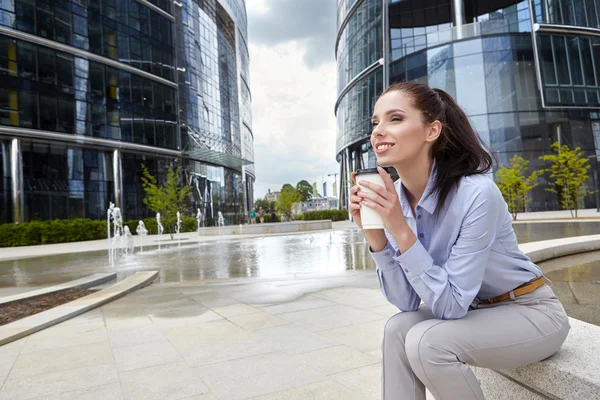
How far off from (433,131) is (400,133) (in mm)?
172

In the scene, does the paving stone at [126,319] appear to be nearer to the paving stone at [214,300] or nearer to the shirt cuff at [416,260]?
the paving stone at [214,300]

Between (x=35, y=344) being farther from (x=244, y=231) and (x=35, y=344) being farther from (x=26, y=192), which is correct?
(x=26, y=192)

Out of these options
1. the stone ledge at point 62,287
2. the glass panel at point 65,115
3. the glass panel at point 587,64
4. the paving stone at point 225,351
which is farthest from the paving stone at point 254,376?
the glass panel at point 587,64

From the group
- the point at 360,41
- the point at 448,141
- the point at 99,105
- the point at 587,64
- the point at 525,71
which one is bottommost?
the point at 448,141

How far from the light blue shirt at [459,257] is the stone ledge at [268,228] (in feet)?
79.1

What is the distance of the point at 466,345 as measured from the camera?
58.4 inches

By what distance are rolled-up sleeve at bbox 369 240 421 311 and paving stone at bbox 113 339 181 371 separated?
91.8 inches

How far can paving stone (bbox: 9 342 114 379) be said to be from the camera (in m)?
3.32

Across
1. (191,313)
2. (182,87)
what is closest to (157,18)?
(182,87)

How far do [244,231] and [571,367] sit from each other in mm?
24963

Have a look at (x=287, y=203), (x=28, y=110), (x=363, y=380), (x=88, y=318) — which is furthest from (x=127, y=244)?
(x=287, y=203)

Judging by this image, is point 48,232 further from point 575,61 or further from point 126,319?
point 575,61

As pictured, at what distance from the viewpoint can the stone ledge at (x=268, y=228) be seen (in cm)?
2588

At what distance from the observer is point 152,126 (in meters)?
35.8
